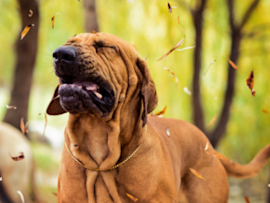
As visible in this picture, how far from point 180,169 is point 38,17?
3840mm

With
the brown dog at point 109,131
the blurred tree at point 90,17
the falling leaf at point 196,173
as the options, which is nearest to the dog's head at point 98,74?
the brown dog at point 109,131

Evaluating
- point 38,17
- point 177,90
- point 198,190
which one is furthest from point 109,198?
point 177,90

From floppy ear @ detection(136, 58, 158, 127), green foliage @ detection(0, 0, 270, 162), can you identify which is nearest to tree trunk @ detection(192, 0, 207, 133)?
green foliage @ detection(0, 0, 270, 162)

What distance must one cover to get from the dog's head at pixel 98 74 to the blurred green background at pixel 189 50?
14.9 feet

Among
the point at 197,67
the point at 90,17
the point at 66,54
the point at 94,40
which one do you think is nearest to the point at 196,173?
the point at 94,40

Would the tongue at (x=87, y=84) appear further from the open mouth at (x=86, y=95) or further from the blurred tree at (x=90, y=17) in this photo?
the blurred tree at (x=90, y=17)

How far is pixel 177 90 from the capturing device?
7203 mm

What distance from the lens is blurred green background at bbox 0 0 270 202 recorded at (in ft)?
22.2

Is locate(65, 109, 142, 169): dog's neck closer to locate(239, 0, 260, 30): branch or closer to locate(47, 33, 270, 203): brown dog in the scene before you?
locate(47, 33, 270, 203): brown dog

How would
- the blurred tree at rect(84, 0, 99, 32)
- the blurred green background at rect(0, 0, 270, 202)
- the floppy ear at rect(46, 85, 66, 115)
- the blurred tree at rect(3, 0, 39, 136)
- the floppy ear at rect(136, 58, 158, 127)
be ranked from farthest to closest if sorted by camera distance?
the blurred green background at rect(0, 0, 270, 202)
the blurred tree at rect(3, 0, 39, 136)
the blurred tree at rect(84, 0, 99, 32)
the floppy ear at rect(46, 85, 66, 115)
the floppy ear at rect(136, 58, 158, 127)

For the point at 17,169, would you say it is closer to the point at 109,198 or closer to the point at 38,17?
the point at 38,17

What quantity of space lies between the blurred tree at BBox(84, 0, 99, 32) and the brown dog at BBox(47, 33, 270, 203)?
113 inches

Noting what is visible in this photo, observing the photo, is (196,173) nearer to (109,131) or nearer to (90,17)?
(109,131)

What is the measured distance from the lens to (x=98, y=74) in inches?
83.2
